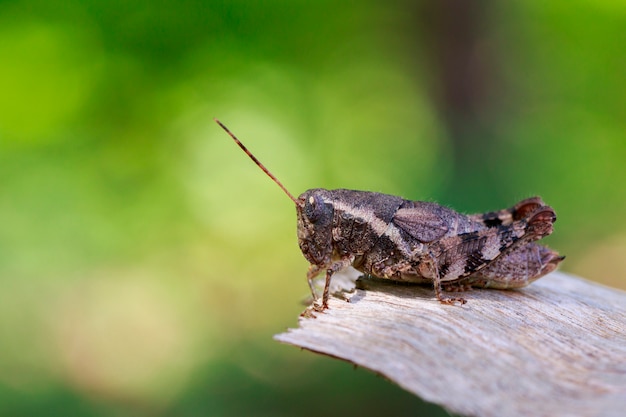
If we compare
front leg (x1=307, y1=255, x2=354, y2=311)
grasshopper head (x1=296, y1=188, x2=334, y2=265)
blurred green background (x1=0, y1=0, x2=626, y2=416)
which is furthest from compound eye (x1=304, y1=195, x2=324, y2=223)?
blurred green background (x1=0, y1=0, x2=626, y2=416)

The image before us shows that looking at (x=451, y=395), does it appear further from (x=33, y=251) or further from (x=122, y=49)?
(x=122, y=49)

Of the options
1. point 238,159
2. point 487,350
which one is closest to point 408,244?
point 487,350

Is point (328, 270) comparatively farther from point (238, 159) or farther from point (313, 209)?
point (238, 159)

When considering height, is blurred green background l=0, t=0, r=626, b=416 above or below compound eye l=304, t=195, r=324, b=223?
above

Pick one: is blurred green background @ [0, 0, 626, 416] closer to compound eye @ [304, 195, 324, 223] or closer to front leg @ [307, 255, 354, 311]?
front leg @ [307, 255, 354, 311]

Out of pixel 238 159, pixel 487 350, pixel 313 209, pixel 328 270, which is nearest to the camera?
pixel 487 350

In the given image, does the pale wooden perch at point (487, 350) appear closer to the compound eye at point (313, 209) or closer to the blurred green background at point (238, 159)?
the compound eye at point (313, 209)

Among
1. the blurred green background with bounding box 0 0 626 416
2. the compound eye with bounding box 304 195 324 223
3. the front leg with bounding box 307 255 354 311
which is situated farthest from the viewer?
the blurred green background with bounding box 0 0 626 416
